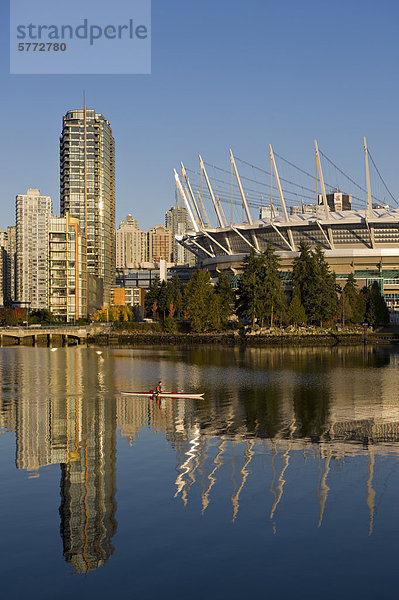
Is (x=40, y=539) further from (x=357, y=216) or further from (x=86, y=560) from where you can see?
(x=357, y=216)

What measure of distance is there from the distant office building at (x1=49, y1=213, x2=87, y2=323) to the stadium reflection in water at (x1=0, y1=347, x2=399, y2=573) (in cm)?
10091

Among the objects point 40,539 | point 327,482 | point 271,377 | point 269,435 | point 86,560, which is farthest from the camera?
point 271,377

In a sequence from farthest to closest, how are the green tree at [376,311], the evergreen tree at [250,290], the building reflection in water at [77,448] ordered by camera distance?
the green tree at [376,311]
the evergreen tree at [250,290]
the building reflection in water at [77,448]

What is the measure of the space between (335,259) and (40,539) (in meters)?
158

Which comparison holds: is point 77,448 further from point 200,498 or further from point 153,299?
point 153,299

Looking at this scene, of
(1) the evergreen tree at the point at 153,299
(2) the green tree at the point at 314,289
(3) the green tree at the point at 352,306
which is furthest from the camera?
(1) the evergreen tree at the point at 153,299

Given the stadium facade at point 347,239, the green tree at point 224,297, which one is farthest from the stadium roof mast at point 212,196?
the green tree at point 224,297

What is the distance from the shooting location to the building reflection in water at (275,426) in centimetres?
Result: 2852

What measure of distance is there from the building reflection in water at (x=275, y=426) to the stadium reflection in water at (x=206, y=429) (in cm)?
7

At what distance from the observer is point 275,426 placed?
4125 centimetres

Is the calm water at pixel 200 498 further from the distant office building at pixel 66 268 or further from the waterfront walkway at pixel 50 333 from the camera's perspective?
the distant office building at pixel 66 268

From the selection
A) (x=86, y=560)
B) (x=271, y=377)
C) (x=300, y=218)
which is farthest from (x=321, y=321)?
(x=86, y=560)

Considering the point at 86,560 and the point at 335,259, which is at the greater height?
the point at 335,259

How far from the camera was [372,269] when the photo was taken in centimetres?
17588
